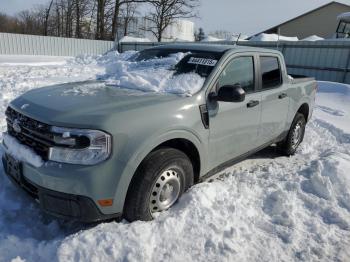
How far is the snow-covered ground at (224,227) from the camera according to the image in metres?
2.62

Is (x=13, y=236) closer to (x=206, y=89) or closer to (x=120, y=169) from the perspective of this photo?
(x=120, y=169)

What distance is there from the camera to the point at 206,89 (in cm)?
335

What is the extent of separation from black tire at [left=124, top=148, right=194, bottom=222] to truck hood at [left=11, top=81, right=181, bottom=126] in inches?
18.8

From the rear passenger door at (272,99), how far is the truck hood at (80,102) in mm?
1627

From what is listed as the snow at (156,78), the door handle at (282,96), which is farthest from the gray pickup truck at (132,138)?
the door handle at (282,96)

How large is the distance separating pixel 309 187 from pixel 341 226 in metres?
0.71

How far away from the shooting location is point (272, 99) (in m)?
4.43

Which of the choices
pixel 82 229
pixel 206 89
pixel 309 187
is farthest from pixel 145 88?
pixel 309 187

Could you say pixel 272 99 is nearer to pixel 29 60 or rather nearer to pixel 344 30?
pixel 29 60

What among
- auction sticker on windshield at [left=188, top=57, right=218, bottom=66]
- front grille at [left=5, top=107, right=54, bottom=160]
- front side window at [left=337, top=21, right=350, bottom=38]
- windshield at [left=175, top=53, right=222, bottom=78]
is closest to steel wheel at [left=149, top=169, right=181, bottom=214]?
front grille at [left=5, top=107, right=54, bottom=160]

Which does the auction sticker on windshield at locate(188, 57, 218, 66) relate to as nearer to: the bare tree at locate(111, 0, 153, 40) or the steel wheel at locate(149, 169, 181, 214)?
the steel wheel at locate(149, 169, 181, 214)

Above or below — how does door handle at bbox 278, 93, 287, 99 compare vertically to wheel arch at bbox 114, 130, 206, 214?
above

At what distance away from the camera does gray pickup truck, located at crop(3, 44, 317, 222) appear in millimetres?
2537

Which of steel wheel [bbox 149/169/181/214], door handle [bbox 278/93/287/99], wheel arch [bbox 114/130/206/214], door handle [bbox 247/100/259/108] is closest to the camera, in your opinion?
wheel arch [bbox 114/130/206/214]
